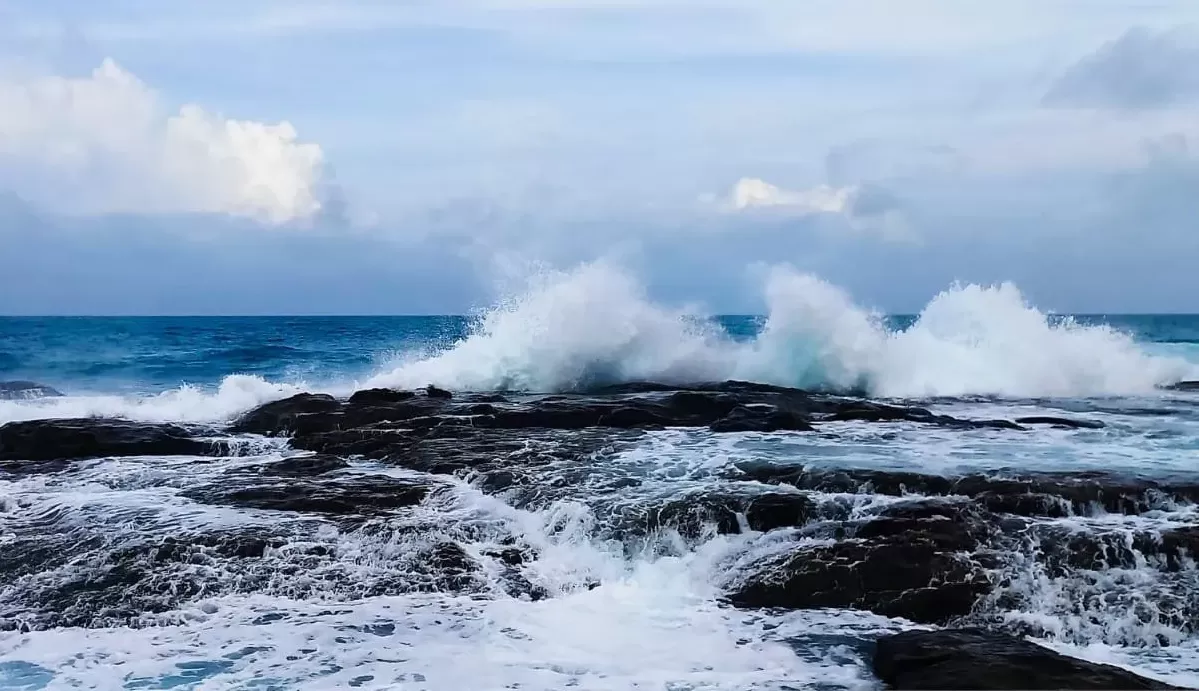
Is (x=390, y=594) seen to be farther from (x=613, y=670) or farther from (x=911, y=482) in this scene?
(x=911, y=482)

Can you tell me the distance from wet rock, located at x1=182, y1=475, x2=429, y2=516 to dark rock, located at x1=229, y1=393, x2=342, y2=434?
3.54 meters

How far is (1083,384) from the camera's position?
74.0 ft

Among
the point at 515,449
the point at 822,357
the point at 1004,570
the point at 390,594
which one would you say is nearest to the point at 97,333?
the point at 822,357

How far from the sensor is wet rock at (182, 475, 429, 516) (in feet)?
32.2

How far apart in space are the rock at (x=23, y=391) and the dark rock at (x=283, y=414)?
32.2 feet

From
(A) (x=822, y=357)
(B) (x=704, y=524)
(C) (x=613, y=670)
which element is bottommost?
(C) (x=613, y=670)

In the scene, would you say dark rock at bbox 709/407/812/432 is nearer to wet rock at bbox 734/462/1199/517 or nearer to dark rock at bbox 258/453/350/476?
wet rock at bbox 734/462/1199/517

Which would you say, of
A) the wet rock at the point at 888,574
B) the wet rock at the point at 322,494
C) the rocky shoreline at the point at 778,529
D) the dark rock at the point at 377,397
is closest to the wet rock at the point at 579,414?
the dark rock at the point at 377,397

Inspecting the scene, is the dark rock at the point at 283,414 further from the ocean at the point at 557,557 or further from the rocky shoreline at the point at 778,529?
the rocky shoreline at the point at 778,529

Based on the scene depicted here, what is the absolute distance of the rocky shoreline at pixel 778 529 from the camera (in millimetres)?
7270

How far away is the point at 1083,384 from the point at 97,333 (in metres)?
42.2

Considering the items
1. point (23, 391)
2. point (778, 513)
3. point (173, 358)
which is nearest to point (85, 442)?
point (778, 513)

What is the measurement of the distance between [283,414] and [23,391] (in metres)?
11.8

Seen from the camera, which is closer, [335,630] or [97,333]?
[335,630]
